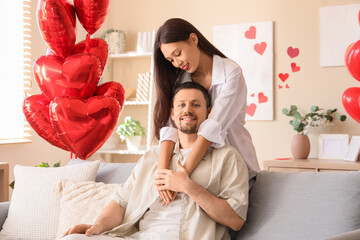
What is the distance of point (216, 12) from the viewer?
4.26 metres

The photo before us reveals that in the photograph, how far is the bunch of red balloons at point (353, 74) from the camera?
2.25m

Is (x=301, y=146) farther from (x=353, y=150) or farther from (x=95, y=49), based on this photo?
(x=95, y=49)

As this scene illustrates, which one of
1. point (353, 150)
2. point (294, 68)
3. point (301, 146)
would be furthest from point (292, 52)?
point (353, 150)

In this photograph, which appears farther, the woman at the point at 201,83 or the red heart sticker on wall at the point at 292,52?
the red heart sticker on wall at the point at 292,52

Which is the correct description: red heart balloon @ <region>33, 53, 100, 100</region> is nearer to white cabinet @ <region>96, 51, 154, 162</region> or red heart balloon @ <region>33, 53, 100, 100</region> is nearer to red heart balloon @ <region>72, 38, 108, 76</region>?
red heart balloon @ <region>72, 38, 108, 76</region>

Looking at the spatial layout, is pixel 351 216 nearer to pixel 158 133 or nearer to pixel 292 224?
pixel 292 224

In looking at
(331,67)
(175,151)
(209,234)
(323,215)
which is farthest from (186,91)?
(331,67)

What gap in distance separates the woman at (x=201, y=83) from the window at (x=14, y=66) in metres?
2.14

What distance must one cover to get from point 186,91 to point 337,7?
2494mm

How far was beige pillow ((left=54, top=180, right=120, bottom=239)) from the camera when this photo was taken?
205 centimetres

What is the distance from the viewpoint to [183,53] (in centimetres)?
182

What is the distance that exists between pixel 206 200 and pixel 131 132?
2692mm

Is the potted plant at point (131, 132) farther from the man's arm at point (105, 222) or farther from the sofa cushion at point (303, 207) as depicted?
the sofa cushion at point (303, 207)

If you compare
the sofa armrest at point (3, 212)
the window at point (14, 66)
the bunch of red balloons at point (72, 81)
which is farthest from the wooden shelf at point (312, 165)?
the window at point (14, 66)
